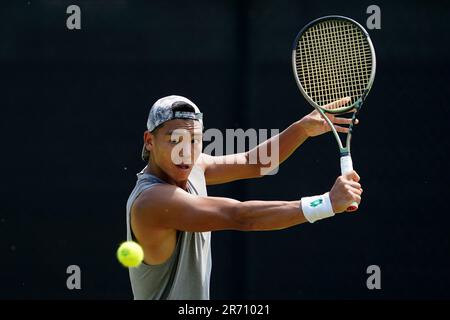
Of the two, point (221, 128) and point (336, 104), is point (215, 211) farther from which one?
point (221, 128)

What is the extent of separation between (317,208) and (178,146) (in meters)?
0.62

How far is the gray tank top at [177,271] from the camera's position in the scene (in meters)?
3.46

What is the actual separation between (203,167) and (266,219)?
837 millimetres

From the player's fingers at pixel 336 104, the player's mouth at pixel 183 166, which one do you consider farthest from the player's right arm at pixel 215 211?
the player's fingers at pixel 336 104

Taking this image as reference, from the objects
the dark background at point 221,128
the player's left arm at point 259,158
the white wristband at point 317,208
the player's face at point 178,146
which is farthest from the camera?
the dark background at point 221,128

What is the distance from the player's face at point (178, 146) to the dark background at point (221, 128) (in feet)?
5.96

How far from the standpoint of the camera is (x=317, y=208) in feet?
10.3

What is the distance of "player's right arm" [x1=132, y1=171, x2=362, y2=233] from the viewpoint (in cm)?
319

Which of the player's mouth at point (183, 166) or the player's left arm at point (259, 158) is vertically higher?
the player's left arm at point (259, 158)

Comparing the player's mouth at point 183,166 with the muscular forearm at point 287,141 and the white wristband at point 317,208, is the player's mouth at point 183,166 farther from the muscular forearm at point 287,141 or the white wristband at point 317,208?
the muscular forearm at point 287,141

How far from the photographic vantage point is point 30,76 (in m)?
5.30

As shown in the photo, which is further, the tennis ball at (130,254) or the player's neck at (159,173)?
the player's neck at (159,173)

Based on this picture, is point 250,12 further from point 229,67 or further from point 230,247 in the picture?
point 230,247
